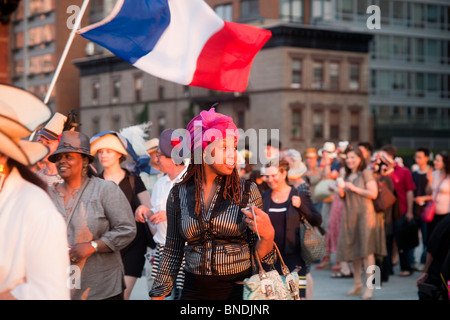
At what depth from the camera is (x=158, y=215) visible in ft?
22.4

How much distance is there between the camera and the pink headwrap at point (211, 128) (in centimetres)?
469

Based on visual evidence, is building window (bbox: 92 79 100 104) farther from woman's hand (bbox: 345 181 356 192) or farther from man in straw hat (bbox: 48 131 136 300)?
man in straw hat (bbox: 48 131 136 300)

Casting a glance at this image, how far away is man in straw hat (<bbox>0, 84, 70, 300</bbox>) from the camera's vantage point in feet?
8.76

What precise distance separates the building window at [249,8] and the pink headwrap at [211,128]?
5072 cm

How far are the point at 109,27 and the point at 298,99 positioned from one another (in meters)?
43.7

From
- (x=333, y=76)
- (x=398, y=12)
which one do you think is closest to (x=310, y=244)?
(x=333, y=76)

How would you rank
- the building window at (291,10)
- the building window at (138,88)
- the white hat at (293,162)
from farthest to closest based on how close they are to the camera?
the building window at (138,88), the building window at (291,10), the white hat at (293,162)

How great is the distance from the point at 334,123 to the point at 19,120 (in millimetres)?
49745

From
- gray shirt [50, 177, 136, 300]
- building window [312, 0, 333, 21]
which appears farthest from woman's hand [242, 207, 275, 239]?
building window [312, 0, 333, 21]

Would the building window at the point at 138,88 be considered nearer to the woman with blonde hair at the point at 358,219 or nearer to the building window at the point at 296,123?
the building window at the point at 296,123

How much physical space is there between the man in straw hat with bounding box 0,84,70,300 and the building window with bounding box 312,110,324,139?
48.3 meters

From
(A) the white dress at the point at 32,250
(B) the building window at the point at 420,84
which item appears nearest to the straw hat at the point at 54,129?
(A) the white dress at the point at 32,250
